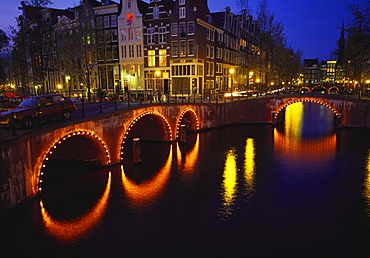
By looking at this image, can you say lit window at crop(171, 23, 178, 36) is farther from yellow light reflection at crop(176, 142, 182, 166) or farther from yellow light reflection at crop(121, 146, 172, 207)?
yellow light reflection at crop(121, 146, 172, 207)

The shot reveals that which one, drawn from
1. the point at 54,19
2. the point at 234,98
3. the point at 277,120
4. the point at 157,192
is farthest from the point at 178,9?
the point at 157,192

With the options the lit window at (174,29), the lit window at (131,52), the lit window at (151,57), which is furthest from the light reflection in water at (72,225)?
the lit window at (131,52)

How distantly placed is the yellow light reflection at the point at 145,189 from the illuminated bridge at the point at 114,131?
334cm

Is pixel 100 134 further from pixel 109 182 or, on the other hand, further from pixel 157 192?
pixel 157 192

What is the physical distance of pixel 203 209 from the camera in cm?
1478

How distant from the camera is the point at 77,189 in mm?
17328

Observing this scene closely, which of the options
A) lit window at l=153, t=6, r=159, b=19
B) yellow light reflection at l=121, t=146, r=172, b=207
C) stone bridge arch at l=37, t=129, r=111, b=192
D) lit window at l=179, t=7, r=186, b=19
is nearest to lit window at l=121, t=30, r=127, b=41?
lit window at l=153, t=6, r=159, b=19

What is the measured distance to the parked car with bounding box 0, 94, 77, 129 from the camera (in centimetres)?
1473

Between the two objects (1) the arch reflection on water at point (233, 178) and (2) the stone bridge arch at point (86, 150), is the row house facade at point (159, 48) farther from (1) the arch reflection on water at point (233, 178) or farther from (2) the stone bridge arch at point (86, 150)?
(2) the stone bridge arch at point (86, 150)

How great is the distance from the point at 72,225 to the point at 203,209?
6437 millimetres

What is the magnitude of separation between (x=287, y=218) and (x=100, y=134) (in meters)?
12.6

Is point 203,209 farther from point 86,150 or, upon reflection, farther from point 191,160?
point 86,150

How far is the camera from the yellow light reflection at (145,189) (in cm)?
1597

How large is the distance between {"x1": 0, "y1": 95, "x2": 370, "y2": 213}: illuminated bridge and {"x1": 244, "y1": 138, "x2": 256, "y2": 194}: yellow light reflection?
745 centimetres
